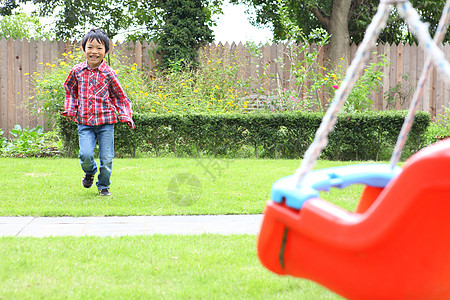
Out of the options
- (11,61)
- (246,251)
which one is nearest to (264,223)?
(246,251)

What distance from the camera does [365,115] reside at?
26.6 ft

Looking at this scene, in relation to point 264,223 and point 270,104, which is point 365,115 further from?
point 264,223

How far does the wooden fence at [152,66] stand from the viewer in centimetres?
1061

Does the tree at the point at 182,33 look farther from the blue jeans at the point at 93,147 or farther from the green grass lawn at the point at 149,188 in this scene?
the blue jeans at the point at 93,147

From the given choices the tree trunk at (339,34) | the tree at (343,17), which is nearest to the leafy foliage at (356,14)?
the tree at (343,17)

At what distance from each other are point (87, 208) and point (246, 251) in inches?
74.7

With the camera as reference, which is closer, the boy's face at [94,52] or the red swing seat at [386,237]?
the red swing seat at [386,237]

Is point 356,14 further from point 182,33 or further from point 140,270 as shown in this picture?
point 140,270

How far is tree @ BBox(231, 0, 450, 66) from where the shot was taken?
12364 millimetres

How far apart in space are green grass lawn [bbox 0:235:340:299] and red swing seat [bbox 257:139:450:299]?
922 millimetres

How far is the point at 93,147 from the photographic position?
4.80 meters

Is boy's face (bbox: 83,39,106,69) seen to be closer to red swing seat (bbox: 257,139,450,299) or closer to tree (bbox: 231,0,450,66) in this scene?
red swing seat (bbox: 257,139,450,299)

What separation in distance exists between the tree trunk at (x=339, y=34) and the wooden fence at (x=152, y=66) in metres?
0.30

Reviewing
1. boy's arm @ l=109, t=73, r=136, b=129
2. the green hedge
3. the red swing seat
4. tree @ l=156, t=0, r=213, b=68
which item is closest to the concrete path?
boy's arm @ l=109, t=73, r=136, b=129
